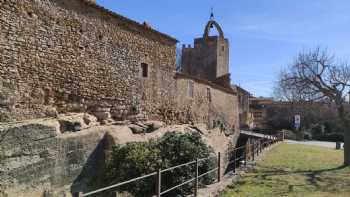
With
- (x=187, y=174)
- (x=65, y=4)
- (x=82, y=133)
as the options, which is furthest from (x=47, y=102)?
(x=187, y=174)

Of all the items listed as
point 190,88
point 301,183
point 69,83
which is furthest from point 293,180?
point 190,88

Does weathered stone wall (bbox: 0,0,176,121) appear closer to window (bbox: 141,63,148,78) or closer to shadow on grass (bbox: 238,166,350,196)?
window (bbox: 141,63,148,78)

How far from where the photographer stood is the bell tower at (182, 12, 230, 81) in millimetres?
39844

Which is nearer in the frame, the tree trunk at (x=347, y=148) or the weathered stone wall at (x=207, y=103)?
the tree trunk at (x=347, y=148)

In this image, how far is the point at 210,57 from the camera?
4038 cm

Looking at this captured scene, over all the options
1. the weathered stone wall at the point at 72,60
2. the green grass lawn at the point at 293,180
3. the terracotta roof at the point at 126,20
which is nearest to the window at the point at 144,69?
the weathered stone wall at the point at 72,60

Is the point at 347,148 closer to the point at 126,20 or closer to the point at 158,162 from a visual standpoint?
the point at 158,162

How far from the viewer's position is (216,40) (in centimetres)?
4006

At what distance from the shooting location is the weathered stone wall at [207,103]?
24.1 m

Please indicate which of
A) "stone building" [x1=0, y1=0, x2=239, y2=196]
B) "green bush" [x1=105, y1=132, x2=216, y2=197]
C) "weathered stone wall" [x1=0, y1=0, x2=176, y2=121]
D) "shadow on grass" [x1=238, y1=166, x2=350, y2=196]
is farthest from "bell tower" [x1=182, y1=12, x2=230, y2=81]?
"green bush" [x1=105, y1=132, x2=216, y2=197]

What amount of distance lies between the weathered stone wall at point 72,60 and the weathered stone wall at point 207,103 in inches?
118

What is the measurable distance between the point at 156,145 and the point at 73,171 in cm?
290

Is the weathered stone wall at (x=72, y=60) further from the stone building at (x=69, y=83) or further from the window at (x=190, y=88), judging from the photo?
the window at (x=190, y=88)

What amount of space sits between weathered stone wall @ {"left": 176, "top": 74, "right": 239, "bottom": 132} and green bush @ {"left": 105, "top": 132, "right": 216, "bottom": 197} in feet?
31.5
